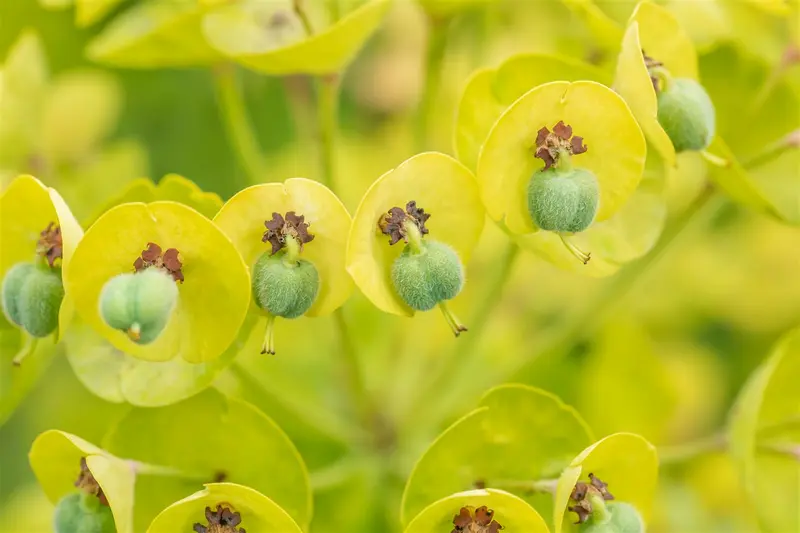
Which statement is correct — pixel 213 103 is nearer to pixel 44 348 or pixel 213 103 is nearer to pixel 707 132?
pixel 44 348

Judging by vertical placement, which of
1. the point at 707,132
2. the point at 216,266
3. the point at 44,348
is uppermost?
the point at 707,132

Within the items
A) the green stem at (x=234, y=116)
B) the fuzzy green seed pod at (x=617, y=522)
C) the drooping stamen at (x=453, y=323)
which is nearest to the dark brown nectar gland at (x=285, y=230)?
the drooping stamen at (x=453, y=323)

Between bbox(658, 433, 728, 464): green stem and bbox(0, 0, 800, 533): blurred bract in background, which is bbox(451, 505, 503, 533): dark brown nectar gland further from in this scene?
bbox(658, 433, 728, 464): green stem

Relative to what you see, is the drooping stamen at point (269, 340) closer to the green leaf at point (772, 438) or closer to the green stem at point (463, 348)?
the green stem at point (463, 348)

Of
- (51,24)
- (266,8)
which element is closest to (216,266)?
(266,8)

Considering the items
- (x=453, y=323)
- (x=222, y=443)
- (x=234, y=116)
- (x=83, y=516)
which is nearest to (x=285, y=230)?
(x=453, y=323)
